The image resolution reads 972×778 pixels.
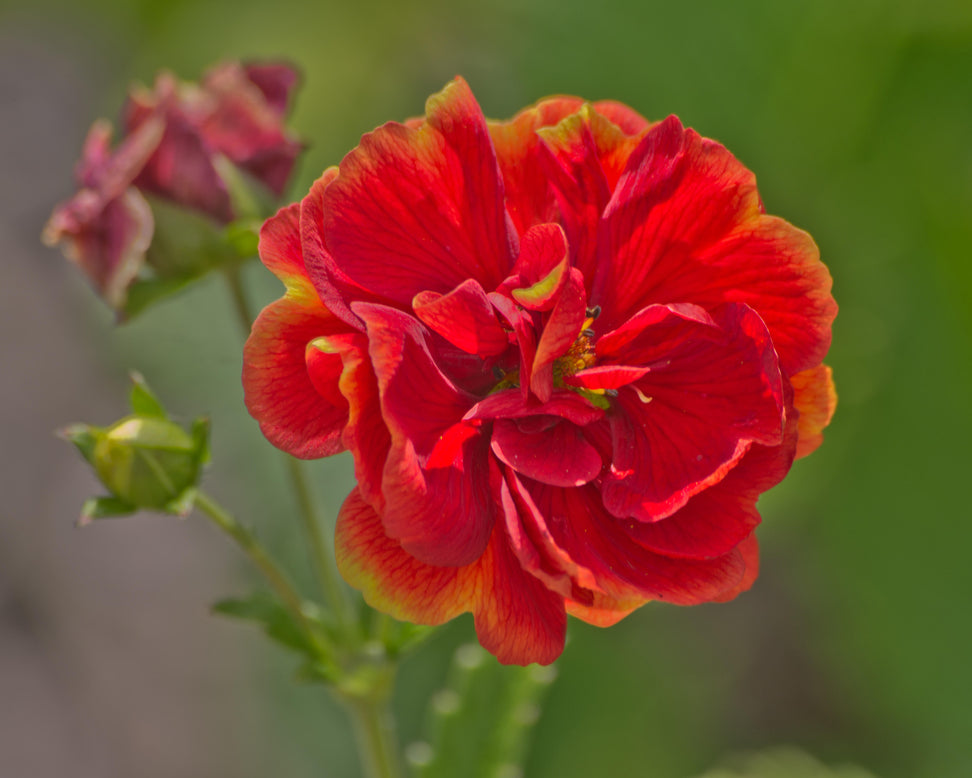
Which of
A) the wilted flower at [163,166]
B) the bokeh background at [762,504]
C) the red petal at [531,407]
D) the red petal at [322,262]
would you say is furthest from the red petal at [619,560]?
the bokeh background at [762,504]

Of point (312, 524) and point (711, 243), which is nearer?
point (711, 243)

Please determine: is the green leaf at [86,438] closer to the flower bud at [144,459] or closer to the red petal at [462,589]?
the flower bud at [144,459]

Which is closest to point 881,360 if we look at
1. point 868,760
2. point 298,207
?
point 868,760

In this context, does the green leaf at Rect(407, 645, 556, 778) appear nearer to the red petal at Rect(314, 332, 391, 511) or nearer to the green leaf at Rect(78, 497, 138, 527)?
the green leaf at Rect(78, 497, 138, 527)

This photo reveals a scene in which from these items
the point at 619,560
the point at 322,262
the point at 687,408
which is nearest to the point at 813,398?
the point at 687,408

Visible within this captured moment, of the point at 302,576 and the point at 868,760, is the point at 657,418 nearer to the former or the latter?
the point at 302,576

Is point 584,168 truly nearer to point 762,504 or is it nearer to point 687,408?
point 687,408

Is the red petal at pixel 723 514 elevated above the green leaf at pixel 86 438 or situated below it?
above

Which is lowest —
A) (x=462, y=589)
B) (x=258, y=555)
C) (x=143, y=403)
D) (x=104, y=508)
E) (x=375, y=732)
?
(x=375, y=732)
